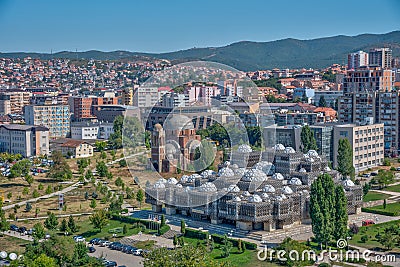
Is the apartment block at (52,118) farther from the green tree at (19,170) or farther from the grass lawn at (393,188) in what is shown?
the grass lawn at (393,188)

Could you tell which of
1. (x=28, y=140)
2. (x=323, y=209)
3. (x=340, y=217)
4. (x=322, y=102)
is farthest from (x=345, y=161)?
(x=322, y=102)

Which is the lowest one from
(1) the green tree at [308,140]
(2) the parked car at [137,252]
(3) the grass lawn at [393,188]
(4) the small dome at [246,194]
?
(2) the parked car at [137,252]

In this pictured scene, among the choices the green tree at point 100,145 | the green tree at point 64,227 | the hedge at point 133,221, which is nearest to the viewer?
the hedge at point 133,221

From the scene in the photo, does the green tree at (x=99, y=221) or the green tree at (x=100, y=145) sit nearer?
the green tree at (x=99, y=221)

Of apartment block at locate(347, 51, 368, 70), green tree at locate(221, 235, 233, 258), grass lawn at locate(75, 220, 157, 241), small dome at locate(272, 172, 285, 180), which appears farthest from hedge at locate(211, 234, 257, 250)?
apartment block at locate(347, 51, 368, 70)

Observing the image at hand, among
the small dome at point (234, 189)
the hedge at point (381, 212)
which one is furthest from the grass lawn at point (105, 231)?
the hedge at point (381, 212)

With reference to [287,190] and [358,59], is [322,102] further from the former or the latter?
[287,190]

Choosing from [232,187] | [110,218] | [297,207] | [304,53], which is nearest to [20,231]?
[110,218]

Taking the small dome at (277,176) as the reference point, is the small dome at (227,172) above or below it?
above
